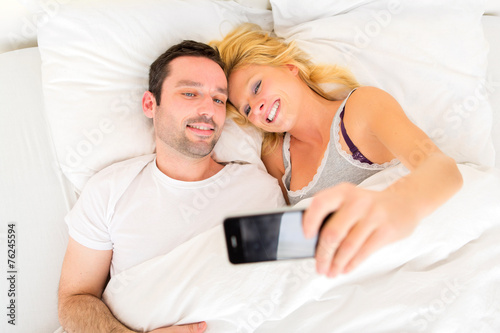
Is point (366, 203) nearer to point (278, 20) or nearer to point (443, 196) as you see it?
point (443, 196)

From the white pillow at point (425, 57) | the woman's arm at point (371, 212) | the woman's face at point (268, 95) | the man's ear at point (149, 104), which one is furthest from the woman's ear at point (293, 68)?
the woman's arm at point (371, 212)

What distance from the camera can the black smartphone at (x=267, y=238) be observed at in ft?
2.33

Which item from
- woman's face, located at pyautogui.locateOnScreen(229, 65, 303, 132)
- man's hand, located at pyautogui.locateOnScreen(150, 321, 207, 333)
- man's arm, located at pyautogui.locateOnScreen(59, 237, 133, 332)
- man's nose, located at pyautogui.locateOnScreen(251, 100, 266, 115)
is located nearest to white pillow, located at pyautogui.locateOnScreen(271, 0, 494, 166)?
woman's face, located at pyautogui.locateOnScreen(229, 65, 303, 132)

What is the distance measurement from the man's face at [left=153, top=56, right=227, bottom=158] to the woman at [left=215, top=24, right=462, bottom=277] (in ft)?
0.44

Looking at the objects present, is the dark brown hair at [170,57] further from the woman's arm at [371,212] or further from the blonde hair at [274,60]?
the woman's arm at [371,212]

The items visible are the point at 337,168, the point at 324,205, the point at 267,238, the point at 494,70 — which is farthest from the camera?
the point at 494,70

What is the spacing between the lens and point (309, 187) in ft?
4.19

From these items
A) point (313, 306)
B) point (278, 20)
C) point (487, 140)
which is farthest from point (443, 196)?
point (278, 20)

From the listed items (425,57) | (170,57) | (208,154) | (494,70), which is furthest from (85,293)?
(494,70)

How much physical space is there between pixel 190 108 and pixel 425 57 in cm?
85

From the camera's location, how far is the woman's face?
50.5 inches

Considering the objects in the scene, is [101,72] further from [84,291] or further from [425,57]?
[425,57]

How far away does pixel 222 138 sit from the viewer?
1.45m

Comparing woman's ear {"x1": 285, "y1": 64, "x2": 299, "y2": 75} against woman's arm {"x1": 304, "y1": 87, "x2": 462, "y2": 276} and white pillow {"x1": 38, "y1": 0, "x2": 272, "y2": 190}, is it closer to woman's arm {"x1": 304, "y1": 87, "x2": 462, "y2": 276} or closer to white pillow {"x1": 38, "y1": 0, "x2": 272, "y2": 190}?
white pillow {"x1": 38, "y1": 0, "x2": 272, "y2": 190}
